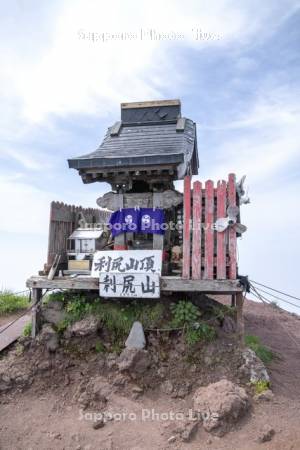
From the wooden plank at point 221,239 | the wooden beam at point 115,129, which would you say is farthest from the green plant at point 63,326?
the wooden beam at point 115,129

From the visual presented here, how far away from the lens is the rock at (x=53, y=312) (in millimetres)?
9508

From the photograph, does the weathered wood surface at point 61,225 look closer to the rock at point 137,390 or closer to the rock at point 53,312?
the rock at point 53,312

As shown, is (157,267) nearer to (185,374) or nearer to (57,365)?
(185,374)

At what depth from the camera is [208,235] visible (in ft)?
29.3

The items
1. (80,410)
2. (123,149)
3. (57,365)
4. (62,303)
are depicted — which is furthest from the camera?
(123,149)

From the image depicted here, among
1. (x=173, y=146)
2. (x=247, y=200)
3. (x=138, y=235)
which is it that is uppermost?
(x=173, y=146)

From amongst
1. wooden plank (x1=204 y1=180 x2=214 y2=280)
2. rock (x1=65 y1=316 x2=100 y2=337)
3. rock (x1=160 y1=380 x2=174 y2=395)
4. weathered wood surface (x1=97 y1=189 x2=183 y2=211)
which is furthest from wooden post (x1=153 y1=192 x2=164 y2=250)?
rock (x1=160 y1=380 x2=174 y2=395)

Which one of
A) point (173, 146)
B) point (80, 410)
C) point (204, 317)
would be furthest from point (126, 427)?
point (173, 146)

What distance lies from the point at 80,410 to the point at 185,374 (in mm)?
2431

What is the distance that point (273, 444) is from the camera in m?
6.34

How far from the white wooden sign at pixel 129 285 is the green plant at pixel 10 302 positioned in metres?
7.74

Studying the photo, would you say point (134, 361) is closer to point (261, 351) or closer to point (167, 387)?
point (167, 387)

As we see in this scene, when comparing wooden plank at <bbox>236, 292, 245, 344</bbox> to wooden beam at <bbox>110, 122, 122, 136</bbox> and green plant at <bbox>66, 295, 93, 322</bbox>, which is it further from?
wooden beam at <bbox>110, 122, 122, 136</bbox>

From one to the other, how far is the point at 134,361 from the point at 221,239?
3.58 m
